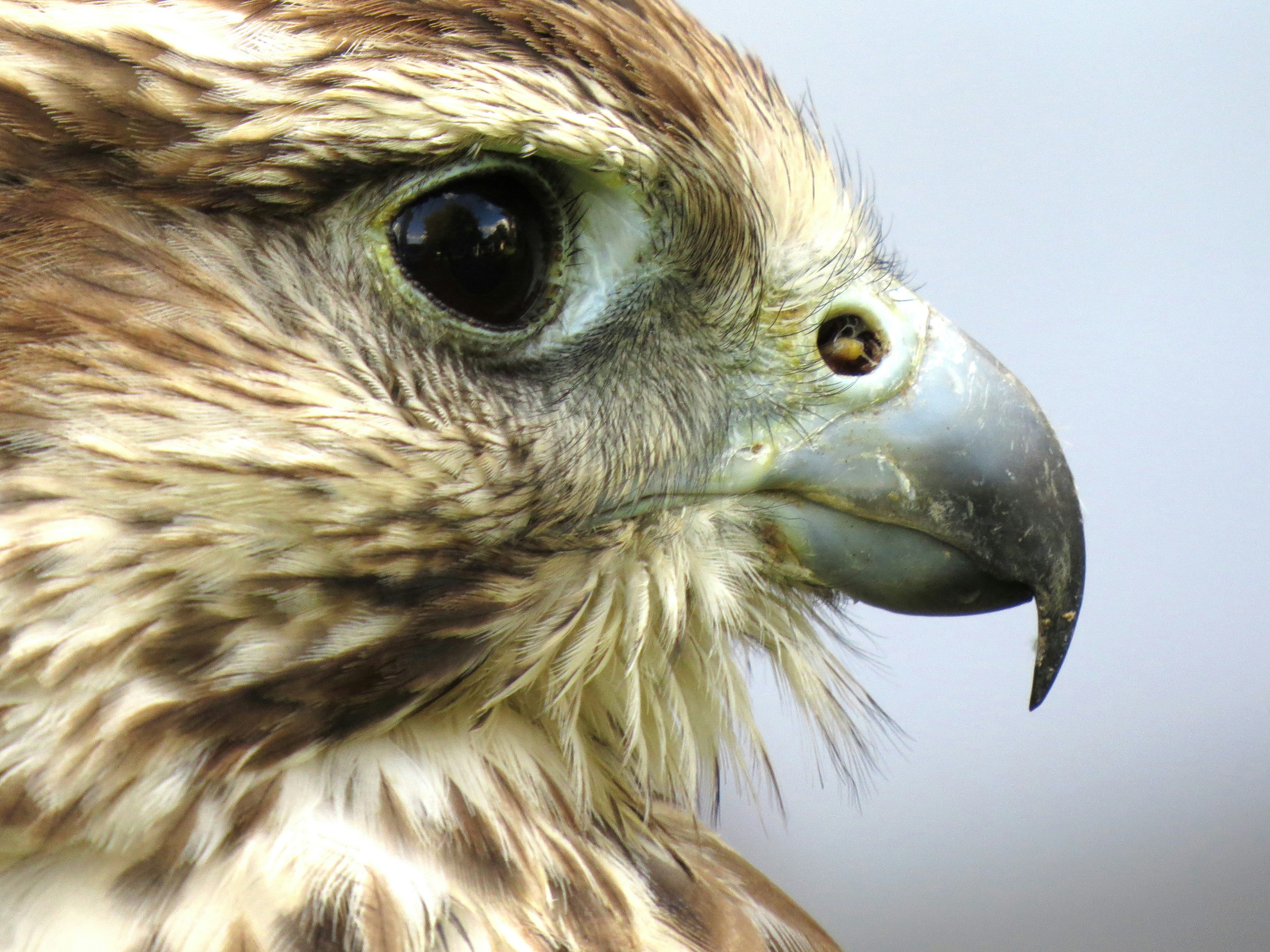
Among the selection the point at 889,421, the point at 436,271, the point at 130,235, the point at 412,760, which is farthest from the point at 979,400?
the point at 130,235

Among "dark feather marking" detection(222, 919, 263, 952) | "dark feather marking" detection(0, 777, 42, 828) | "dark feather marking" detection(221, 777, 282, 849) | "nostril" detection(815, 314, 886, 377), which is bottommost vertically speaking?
"dark feather marking" detection(222, 919, 263, 952)

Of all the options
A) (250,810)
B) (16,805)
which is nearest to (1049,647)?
(250,810)

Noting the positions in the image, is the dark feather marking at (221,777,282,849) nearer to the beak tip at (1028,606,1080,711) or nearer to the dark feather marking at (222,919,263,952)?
the dark feather marking at (222,919,263,952)

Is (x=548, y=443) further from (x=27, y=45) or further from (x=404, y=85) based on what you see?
(x=27, y=45)

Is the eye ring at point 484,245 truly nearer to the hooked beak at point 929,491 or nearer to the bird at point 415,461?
the bird at point 415,461

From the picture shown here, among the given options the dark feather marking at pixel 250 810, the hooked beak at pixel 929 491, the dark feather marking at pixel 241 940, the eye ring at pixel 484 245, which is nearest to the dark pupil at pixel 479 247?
the eye ring at pixel 484 245

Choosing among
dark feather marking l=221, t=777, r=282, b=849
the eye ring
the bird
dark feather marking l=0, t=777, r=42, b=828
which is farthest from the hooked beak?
dark feather marking l=0, t=777, r=42, b=828
